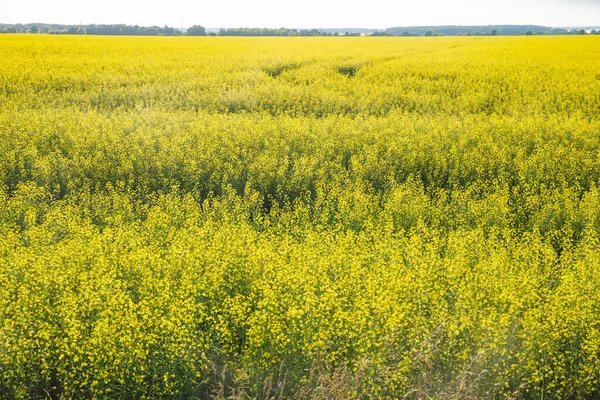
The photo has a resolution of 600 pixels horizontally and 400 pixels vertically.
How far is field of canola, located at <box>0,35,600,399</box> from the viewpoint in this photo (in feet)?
14.1

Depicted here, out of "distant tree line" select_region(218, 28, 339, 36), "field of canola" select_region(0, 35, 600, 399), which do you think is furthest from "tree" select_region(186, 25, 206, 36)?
"field of canola" select_region(0, 35, 600, 399)

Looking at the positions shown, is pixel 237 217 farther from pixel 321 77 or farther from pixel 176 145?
pixel 321 77

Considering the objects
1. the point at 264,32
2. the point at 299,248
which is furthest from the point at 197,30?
the point at 299,248

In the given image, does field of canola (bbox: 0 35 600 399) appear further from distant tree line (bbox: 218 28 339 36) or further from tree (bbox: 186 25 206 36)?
tree (bbox: 186 25 206 36)

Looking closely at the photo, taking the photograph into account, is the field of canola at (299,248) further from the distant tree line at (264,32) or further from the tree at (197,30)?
the tree at (197,30)

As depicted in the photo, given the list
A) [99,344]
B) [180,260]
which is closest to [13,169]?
[180,260]

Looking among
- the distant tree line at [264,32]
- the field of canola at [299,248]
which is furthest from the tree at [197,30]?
the field of canola at [299,248]

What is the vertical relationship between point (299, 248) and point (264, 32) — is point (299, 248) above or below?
below

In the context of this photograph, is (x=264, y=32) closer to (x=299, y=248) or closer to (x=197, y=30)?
(x=197, y=30)

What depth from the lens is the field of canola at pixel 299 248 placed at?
14.1 feet

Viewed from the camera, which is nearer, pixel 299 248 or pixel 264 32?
pixel 299 248

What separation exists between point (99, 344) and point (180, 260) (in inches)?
59.4

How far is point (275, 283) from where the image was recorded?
199 inches

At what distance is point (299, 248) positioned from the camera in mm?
5883
